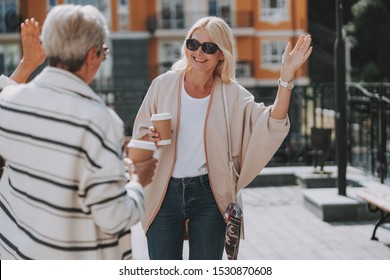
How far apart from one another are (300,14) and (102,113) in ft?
134

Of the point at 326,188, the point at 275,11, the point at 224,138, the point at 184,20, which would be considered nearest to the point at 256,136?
the point at 224,138

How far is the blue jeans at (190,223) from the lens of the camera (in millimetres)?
3500

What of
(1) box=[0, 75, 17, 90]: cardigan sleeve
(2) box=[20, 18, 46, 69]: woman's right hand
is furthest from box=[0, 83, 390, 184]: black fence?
(1) box=[0, 75, 17, 90]: cardigan sleeve

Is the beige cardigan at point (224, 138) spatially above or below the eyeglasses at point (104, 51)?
below

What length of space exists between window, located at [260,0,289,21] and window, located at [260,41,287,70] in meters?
1.40

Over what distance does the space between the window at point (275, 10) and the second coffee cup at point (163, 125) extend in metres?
39.7

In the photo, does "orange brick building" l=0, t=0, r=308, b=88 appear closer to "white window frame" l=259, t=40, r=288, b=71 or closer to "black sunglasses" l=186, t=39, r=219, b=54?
"white window frame" l=259, t=40, r=288, b=71

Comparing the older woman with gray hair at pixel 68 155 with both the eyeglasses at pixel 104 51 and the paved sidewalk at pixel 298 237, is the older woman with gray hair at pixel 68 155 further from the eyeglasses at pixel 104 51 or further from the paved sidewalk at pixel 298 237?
the paved sidewalk at pixel 298 237

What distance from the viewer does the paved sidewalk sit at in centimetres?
620

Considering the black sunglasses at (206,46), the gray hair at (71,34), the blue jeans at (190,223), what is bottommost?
the blue jeans at (190,223)

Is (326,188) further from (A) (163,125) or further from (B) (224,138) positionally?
(A) (163,125)

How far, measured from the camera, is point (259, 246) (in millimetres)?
6520

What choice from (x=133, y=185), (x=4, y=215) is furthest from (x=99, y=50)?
(x=4, y=215)

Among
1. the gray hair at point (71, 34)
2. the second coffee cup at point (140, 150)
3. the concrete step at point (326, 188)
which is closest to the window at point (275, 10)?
the concrete step at point (326, 188)
